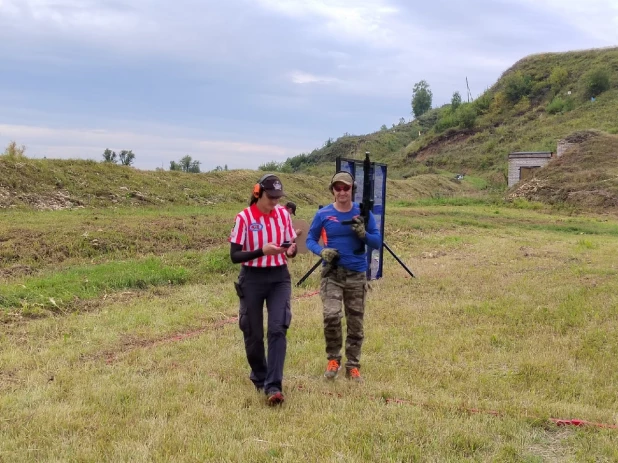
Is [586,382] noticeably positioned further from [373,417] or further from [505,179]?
[505,179]

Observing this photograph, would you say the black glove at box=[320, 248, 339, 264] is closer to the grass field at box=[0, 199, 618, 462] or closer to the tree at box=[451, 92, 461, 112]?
the grass field at box=[0, 199, 618, 462]

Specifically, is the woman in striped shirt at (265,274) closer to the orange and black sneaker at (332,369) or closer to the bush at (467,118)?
the orange and black sneaker at (332,369)

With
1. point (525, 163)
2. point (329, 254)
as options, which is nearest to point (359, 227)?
point (329, 254)

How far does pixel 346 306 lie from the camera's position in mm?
5574

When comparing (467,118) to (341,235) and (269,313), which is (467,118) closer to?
(341,235)

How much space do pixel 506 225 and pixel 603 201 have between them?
35.3 feet

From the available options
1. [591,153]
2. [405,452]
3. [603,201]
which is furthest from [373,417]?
[591,153]

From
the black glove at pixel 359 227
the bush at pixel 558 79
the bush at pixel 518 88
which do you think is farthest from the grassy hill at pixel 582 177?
the black glove at pixel 359 227

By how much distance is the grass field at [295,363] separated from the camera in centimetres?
A: 391

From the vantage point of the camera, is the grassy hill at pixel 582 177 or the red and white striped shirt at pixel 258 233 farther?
the grassy hill at pixel 582 177

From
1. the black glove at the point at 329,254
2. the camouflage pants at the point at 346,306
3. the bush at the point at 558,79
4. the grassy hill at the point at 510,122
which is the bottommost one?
the camouflage pants at the point at 346,306

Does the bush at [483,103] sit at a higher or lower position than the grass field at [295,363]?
higher

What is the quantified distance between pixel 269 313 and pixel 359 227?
3.86 ft

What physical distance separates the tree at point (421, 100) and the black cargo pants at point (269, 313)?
293 ft
